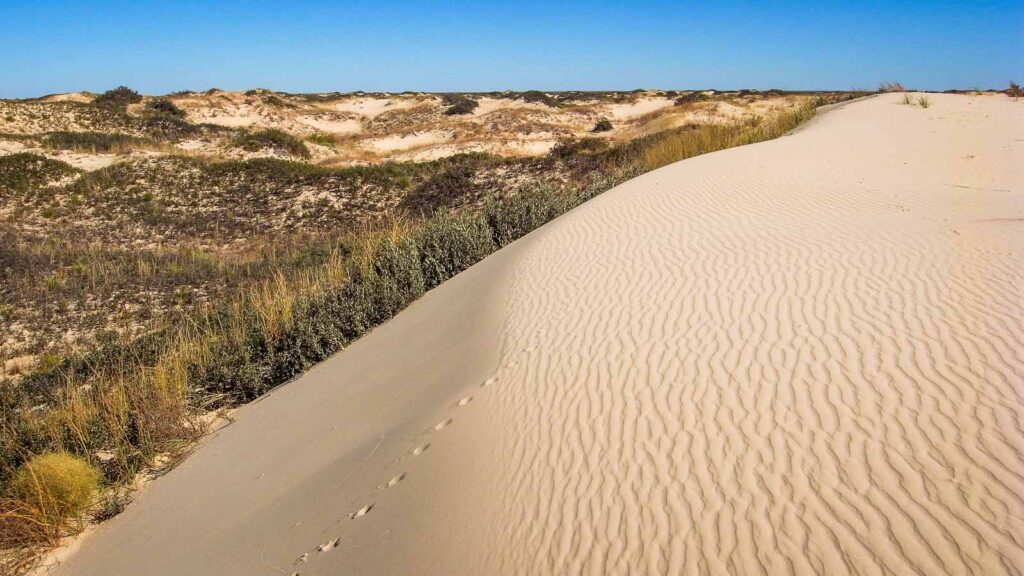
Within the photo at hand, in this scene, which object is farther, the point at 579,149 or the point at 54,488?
the point at 579,149

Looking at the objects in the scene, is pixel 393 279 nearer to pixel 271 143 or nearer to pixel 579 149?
pixel 579 149

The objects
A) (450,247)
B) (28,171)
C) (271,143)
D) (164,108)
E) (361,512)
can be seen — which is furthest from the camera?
(164,108)

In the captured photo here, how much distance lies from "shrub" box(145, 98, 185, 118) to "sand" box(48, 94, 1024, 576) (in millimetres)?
32551

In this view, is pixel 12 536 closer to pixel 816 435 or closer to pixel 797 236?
pixel 816 435

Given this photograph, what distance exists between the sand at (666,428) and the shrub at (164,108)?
3255cm

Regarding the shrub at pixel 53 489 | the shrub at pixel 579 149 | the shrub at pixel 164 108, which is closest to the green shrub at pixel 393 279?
the shrub at pixel 53 489

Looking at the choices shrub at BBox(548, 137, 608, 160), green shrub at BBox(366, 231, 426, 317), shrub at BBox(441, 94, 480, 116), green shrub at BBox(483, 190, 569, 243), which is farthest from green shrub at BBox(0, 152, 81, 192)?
shrub at BBox(441, 94, 480, 116)

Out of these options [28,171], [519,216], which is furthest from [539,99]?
[519,216]

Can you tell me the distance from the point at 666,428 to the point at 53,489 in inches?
179

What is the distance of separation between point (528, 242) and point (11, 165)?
20448 mm

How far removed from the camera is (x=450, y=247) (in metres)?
9.78

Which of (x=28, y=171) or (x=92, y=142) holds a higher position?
(x=92, y=142)

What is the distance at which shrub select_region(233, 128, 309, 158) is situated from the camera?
81.1 feet

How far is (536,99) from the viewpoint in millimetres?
48406
